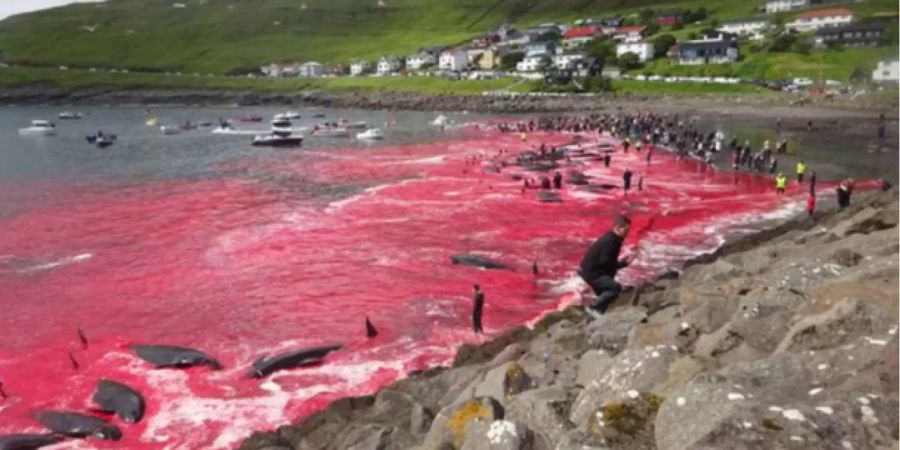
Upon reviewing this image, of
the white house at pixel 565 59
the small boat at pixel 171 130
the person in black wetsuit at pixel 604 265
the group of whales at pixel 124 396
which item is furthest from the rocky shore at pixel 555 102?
the person in black wetsuit at pixel 604 265

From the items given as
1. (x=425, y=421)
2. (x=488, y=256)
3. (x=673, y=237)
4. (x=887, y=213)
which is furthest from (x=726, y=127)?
(x=425, y=421)

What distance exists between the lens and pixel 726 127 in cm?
8781

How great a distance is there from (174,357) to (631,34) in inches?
6996

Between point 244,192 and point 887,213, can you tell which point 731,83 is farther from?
point 887,213

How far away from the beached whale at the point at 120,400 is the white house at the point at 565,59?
15803 cm

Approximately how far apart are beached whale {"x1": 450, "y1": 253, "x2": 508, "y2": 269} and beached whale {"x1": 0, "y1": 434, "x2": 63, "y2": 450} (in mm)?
19807

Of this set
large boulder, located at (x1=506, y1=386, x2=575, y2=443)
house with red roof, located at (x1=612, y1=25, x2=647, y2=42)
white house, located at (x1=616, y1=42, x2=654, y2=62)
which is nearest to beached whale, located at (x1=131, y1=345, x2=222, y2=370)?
large boulder, located at (x1=506, y1=386, x2=575, y2=443)

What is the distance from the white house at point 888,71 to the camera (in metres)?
2.80

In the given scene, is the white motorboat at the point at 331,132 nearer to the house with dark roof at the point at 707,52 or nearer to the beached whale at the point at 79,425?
the house with dark roof at the point at 707,52

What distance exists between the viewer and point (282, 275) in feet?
116

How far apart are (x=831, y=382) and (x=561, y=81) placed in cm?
15965

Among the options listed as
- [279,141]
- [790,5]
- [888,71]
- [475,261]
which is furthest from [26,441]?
[279,141]

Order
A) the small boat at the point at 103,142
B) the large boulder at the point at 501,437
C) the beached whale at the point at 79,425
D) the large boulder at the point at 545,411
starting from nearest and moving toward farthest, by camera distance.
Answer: the large boulder at the point at 501,437 → the large boulder at the point at 545,411 → the beached whale at the point at 79,425 → the small boat at the point at 103,142

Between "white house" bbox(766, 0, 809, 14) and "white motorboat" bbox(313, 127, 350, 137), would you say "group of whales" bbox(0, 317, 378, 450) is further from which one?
"white motorboat" bbox(313, 127, 350, 137)
